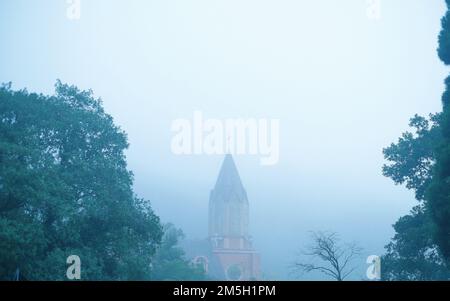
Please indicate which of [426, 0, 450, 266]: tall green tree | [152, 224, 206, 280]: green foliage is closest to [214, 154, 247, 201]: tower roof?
[152, 224, 206, 280]: green foliage

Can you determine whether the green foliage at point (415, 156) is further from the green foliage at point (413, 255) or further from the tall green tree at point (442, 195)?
the tall green tree at point (442, 195)

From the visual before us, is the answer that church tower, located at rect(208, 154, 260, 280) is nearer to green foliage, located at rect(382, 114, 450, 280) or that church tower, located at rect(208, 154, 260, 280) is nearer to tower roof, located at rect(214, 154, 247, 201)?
tower roof, located at rect(214, 154, 247, 201)

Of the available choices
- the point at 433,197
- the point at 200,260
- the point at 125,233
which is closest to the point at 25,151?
the point at 125,233

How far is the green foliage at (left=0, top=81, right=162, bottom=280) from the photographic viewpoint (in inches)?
774

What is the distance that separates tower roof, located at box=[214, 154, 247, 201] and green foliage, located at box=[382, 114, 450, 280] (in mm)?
50962

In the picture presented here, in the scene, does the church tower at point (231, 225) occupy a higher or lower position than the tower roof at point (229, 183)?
lower

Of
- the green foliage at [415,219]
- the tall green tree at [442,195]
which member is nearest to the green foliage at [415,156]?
the green foliage at [415,219]

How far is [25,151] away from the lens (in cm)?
2034

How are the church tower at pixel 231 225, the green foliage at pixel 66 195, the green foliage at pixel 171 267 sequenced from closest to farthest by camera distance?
the green foliage at pixel 66 195
the green foliage at pixel 171 267
the church tower at pixel 231 225

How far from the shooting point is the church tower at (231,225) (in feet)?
250

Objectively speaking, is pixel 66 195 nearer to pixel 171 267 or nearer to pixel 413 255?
pixel 413 255

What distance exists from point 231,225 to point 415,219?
2097 inches

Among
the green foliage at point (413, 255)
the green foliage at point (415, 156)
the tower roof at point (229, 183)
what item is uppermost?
the tower roof at point (229, 183)

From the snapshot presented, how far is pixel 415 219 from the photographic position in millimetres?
25031
